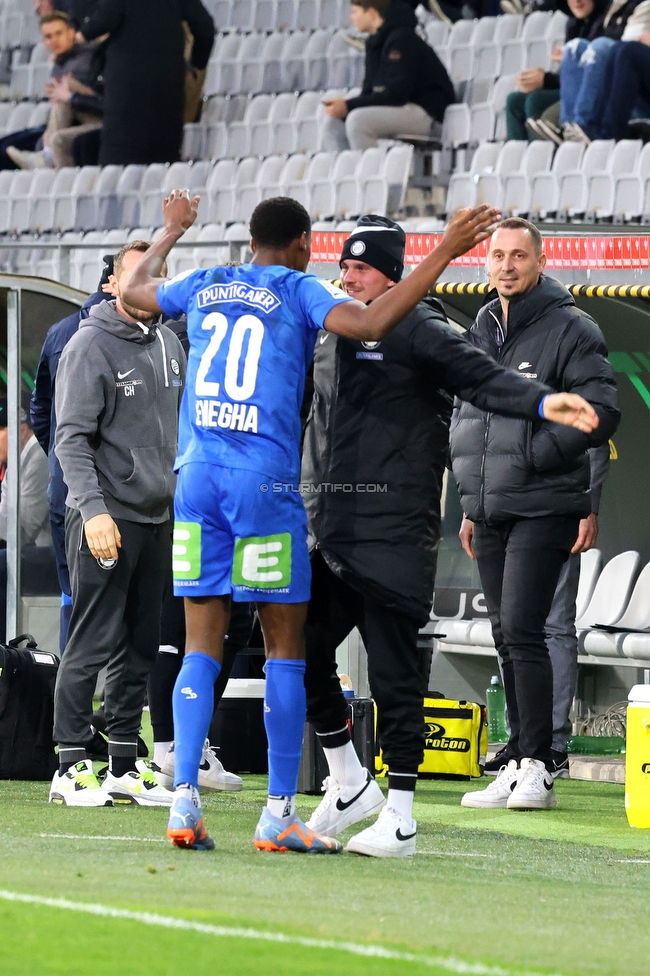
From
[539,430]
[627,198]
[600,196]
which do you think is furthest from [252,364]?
[600,196]

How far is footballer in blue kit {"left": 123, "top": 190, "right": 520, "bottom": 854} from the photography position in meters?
4.10

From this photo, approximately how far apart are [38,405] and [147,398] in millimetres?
1310

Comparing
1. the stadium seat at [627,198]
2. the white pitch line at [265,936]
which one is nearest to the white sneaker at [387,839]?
the white pitch line at [265,936]

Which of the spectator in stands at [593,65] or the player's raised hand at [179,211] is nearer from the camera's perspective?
the player's raised hand at [179,211]

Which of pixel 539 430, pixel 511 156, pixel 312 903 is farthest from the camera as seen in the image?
pixel 511 156

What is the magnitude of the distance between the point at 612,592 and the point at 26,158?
10920mm

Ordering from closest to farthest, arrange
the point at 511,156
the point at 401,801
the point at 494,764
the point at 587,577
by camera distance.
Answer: the point at 401,801, the point at 494,764, the point at 587,577, the point at 511,156

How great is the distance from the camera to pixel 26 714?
623 cm

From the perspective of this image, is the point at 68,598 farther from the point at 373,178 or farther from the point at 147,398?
the point at 373,178

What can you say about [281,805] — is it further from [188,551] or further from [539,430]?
[539,430]

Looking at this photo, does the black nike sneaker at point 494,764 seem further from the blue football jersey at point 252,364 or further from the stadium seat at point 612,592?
the blue football jersey at point 252,364

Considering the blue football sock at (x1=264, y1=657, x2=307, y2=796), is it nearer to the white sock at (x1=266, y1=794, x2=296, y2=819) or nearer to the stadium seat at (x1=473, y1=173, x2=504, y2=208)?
the white sock at (x1=266, y1=794, x2=296, y2=819)

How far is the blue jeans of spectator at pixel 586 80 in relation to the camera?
1236 centimetres

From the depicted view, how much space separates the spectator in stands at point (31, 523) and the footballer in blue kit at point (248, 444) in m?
4.82
